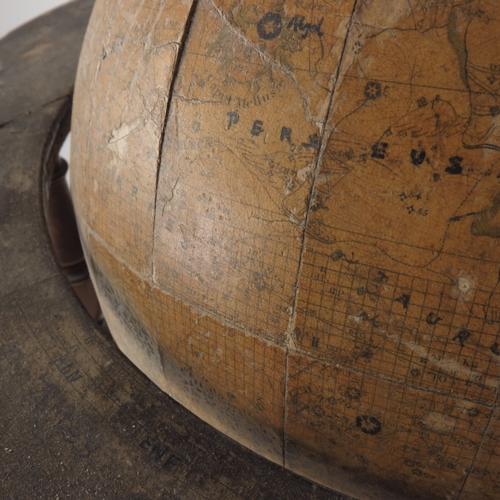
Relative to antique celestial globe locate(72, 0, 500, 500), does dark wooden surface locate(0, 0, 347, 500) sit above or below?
below

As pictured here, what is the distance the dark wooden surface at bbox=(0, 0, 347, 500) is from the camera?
130 cm

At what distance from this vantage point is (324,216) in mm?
958

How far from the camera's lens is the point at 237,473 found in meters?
1.32

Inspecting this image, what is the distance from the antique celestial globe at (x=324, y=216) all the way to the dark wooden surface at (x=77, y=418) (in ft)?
0.45

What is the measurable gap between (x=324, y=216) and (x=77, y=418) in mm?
851

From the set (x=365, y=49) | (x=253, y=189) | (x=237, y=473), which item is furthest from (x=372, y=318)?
(x=237, y=473)

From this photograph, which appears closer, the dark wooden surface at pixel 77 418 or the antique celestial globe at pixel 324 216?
the antique celestial globe at pixel 324 216

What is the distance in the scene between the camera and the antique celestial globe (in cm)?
88

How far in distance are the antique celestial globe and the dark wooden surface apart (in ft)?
0.45

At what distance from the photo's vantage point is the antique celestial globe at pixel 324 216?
88cm

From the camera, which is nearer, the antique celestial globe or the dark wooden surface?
the antique celestial globe

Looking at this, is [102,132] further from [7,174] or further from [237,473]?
[7,174]

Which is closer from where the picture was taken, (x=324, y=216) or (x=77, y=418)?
(x=324, y=216)

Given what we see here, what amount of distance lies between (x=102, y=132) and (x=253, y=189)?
42cm
